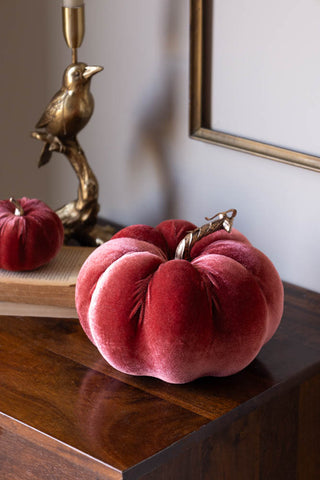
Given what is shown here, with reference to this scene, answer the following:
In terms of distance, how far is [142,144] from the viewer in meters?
1.04

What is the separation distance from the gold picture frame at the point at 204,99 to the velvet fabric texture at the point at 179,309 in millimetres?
230

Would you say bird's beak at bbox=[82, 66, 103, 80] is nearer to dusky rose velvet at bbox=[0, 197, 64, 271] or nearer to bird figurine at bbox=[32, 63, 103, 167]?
bird figurine at bbox=[32, 63, 103, 167]

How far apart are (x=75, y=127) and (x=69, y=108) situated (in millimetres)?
31

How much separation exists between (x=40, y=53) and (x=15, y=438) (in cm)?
72

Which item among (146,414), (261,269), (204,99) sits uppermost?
(204,99)

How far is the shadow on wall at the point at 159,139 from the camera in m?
0.97

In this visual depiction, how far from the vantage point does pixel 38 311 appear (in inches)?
31.9

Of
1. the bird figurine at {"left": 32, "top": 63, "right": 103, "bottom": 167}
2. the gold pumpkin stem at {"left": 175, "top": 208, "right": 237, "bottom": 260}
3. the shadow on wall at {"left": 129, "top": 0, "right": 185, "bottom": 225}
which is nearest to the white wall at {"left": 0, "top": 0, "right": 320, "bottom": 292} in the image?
the shadow on wall at {"left": 129, "top": 0, "right": 185, "bottom": 225}

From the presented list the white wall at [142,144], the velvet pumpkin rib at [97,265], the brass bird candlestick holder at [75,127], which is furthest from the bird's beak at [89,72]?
the velvet pumpkin rib at [97,265]

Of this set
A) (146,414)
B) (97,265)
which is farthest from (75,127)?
(146,414)

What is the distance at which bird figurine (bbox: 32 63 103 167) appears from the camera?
36.0 inches

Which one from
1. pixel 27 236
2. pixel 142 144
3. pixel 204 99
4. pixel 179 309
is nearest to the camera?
pixel 179 309

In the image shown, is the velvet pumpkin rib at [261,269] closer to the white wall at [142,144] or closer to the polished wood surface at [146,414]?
the polished wood surface at [146,414]

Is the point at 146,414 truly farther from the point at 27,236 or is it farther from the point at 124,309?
the point at 27,236
